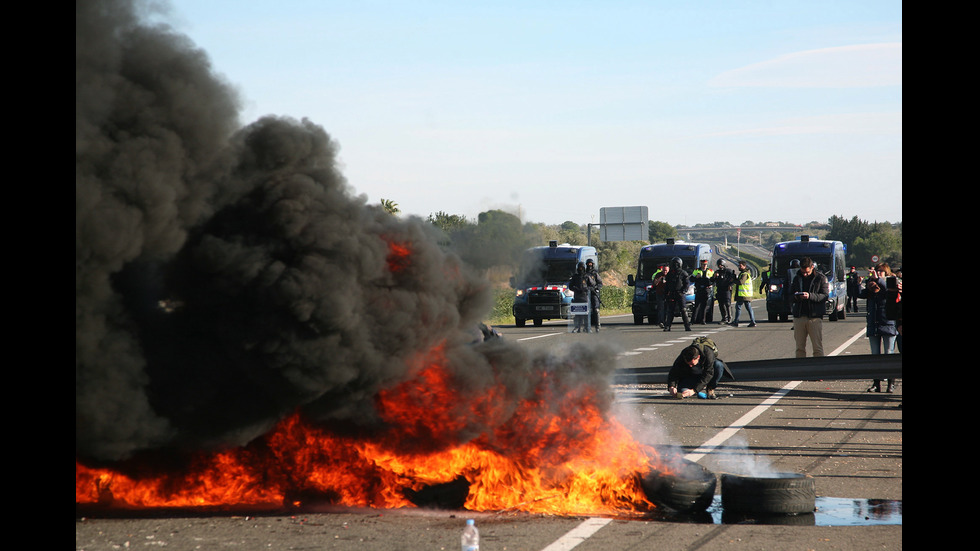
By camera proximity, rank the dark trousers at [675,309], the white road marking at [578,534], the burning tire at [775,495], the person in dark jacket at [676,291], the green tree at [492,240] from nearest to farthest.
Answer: the white road marking at [578,534] → the burning tire at [775,495] → the green tree at [492,240] → the person in dark jacket at [676,291] → the dark trousers at [675,309]

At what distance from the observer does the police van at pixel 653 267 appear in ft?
99.2

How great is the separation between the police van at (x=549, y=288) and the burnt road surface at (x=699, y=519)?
1644cm

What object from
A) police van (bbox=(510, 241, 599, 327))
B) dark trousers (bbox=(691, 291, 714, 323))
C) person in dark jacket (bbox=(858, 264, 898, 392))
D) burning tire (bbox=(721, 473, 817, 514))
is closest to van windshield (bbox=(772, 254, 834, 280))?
dark trousers (bbox=(691, 291, 714, 323))

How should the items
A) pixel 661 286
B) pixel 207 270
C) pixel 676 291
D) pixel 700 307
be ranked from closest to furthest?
pixel 207 270 → pixel 676 291 → pixel 661 286 → pixel 700 307

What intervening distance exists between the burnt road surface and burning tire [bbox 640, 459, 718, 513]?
161 millimetres

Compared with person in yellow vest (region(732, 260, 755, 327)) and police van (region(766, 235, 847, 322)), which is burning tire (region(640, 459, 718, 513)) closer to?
person in yellow vest (region(732, 260, 755, 327))

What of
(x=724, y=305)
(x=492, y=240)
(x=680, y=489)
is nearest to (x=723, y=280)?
(x=724, y=305)

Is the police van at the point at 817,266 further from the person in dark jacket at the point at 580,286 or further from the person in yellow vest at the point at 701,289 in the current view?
the person in dark jacket at the point at 580,286

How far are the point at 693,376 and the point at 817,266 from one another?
18.8 metres

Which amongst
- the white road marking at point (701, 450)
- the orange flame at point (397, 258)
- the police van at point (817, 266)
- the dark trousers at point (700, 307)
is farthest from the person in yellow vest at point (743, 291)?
the orange flame at point (397, 258)

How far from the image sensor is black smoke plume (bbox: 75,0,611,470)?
6.13 m

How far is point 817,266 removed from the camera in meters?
30.2

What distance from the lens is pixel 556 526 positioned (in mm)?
6402

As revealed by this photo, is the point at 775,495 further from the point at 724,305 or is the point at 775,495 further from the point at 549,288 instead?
the point at 724,305
